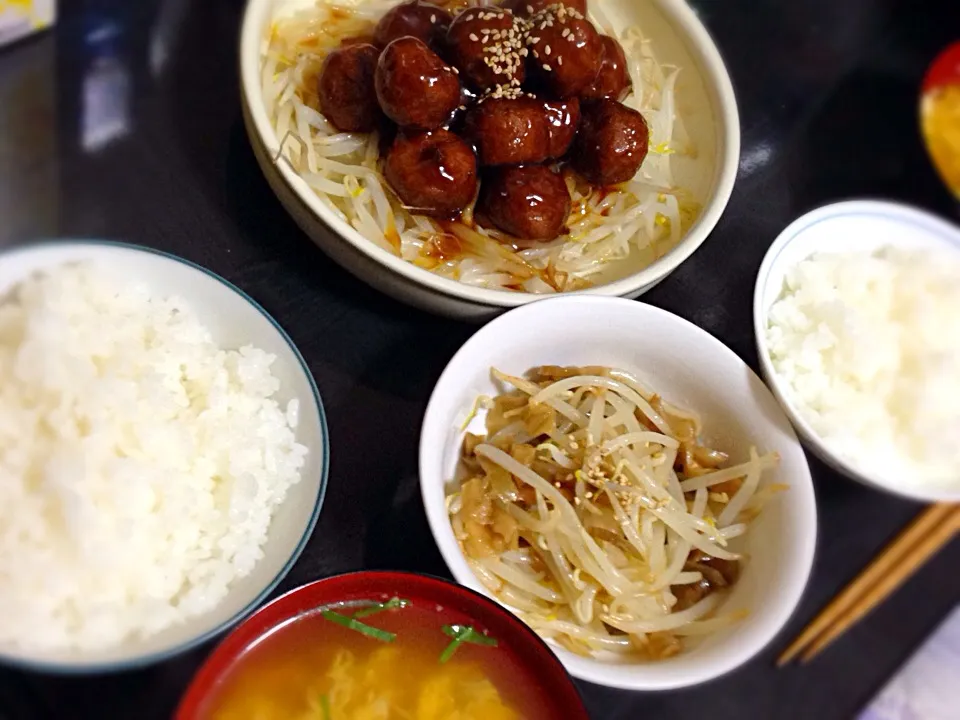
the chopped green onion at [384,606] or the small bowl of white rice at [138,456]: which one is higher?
the small bowl of white rice at [138,456]

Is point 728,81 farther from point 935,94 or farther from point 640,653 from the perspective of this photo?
point 640,653

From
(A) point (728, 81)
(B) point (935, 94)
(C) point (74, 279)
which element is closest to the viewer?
(C) point (74, 279)

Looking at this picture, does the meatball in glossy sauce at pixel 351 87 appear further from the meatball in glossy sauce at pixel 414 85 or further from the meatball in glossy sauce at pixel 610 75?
the meatball in glossy sauce at pixel 610 75

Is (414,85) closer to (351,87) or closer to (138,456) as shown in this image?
(351,87)

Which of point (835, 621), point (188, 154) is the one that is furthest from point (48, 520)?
point (835, 621)

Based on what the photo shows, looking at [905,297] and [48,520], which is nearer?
[48,520]

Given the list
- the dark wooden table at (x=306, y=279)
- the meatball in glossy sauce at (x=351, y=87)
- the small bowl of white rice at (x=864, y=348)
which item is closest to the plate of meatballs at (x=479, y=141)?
A: the meatball in glossy sauce at (x=351, y=87)

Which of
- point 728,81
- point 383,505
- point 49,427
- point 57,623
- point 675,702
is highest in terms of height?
point 728,81
